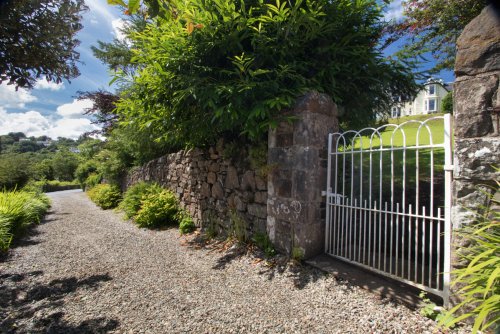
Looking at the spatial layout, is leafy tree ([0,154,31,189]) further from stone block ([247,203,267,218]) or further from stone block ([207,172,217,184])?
stone block ([247,203,267,218])

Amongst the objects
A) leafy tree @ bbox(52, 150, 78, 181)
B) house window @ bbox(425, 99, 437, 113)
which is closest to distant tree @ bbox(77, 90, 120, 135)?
leafy tree @ bbox(52, 150, 78, 181)

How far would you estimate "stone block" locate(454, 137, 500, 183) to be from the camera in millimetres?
1824

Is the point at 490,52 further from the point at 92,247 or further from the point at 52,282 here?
the point at 92,247

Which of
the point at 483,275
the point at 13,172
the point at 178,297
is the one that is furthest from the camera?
the point at 13,172

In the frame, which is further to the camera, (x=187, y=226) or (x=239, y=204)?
(x=187, y=226)

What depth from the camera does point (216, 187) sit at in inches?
193

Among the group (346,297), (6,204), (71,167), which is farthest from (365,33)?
(71,167)

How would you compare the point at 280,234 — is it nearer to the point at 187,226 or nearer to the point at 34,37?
the point at 187,226

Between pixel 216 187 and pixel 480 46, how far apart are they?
4132 millimetres

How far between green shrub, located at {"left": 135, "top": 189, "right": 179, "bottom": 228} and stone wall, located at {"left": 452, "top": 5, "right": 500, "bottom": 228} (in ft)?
18.0

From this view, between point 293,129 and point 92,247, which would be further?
point 92,247

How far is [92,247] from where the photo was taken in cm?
450

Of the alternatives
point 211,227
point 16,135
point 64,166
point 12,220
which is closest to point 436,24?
point 211,227

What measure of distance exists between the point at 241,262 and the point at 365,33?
3.80 meters
